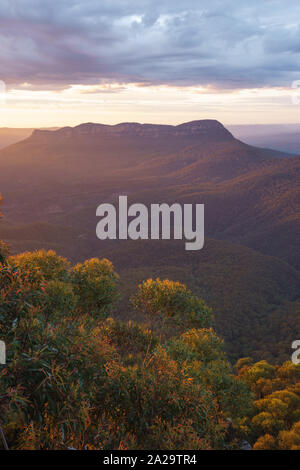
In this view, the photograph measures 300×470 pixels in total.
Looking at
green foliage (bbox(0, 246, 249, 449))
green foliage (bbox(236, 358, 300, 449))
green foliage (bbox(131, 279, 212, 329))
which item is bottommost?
green foliage (bbox(236, 358, 300, 449))

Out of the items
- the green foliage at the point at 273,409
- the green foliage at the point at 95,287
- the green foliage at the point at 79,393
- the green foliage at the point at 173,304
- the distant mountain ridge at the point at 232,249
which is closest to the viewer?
the green foliage at the point at 79,393

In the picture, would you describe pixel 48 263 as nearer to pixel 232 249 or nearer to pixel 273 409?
pixel 273 409

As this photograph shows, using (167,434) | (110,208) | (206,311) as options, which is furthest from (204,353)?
(110,208)

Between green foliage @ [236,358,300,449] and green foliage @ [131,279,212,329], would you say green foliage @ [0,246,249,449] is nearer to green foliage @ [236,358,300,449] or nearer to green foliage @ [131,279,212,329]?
green foliage @ [131,279,212,329]

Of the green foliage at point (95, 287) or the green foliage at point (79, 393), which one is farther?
the green foliage at point (95, 287)

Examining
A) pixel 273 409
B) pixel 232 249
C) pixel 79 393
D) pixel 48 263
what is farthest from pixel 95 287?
pixel 232 249

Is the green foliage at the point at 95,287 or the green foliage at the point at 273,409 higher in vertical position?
the green foliage at the point at 95,287

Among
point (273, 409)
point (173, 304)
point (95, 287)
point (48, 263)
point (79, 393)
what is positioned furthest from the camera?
point (173, 304)

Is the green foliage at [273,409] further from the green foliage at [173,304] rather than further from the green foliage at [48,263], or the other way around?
the green foliage at [48,263]

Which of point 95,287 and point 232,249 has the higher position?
point 95,287

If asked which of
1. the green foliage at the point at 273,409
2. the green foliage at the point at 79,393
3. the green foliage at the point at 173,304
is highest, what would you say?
the green foliage at the point at 79,393

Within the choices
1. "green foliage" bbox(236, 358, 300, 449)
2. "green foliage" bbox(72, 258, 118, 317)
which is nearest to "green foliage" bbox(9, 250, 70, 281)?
"green foliage" bbox(72, 258, 118, 317)

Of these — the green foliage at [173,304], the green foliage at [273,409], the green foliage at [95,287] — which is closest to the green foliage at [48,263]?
the green foliage at [95,287]

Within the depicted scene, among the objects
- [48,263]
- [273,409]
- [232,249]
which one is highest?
[48,263]
